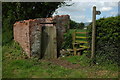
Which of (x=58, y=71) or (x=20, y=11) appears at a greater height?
(x=20, y=11)

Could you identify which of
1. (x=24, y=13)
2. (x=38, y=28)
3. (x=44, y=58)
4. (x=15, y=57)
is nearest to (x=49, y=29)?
(x=38, y=28)

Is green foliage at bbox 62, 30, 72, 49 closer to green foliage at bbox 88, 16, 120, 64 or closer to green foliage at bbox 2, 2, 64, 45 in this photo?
green foliage at bbox 88, 16, 120, 64

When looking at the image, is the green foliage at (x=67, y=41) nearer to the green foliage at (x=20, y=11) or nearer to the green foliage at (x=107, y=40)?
the green foliage at (x=107, y=40)

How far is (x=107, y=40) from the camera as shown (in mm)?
6812

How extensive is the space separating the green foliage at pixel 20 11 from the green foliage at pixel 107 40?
333 inches

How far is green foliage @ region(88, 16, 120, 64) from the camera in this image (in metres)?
6.47

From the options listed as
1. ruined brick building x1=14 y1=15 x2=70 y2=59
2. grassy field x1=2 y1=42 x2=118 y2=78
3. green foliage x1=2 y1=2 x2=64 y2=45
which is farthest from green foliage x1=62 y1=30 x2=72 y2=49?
green foliage x1=2 y1=2 x2=64 y2=45

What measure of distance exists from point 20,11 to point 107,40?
10472mm

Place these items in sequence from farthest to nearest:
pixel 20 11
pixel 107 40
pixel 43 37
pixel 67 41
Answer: pixel 20 11
pixel 67 41
pixel 43 37
pixel 107 40

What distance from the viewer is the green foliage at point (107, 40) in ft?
21.2

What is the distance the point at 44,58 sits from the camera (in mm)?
8734

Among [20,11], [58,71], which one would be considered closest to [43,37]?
[58,71]

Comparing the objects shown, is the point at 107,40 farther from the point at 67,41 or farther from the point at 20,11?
the point at 20,11

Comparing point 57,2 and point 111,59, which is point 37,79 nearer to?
point 111,59
